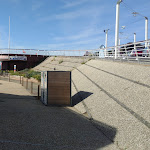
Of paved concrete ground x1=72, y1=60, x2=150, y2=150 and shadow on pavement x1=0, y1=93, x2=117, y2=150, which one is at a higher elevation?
paved concrete ground x1=72, y1=60, x2=150, y2=150

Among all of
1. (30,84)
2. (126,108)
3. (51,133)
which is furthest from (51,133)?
(30,84)

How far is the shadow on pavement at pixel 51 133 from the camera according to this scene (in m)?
4.76

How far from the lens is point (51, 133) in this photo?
221 inches

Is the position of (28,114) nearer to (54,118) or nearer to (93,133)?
(54,118)

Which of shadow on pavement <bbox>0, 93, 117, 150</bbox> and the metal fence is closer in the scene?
shadow on pavement <bbox>0, 93, 117, 150</bbox>

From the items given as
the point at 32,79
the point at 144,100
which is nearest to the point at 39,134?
the point at 144,100

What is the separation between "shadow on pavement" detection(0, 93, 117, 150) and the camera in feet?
15.6

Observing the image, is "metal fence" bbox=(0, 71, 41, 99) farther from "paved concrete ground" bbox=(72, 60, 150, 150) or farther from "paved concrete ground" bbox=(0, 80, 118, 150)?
"paved concrete ground" bbox=(0, 80, 118, 150)

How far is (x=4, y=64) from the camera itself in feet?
124

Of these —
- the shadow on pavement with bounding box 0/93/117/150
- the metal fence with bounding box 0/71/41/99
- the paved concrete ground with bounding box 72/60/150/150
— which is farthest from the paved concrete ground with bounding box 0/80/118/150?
the metal fence with bounding box 0/71/41/99

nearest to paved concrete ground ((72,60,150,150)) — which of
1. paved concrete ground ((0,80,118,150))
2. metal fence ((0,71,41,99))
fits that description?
paved concrete ground ((0,80,118,150))

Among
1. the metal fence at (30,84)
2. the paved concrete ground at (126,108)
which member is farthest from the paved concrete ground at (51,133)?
the metal fence at (30,84)

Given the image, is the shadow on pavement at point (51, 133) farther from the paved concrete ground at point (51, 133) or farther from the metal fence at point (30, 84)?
the metal fence at point (30, 84)

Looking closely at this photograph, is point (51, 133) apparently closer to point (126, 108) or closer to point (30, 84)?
point (126, 108)
